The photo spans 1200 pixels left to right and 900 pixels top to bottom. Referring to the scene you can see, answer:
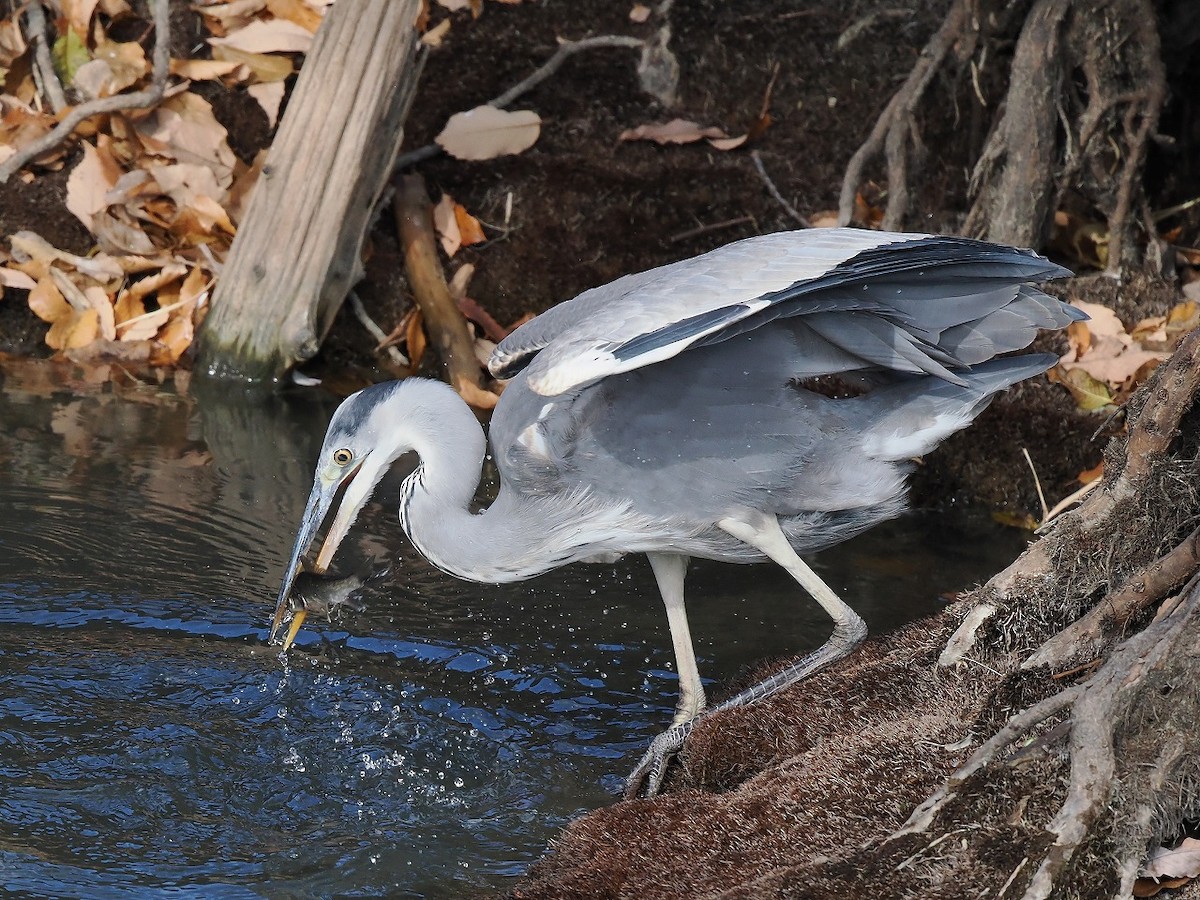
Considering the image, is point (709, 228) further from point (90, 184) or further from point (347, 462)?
point (347, 462)

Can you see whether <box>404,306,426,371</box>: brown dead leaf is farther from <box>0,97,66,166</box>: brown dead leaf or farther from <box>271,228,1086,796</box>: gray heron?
<box>271,228,1086,796</box>: gray heron

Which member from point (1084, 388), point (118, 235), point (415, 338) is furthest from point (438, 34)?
point (1084, 388)

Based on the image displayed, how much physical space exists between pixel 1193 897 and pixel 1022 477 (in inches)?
125

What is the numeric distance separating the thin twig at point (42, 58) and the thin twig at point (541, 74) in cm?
166

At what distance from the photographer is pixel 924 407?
13.0 ft

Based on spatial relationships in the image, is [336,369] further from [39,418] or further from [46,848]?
[46,848]

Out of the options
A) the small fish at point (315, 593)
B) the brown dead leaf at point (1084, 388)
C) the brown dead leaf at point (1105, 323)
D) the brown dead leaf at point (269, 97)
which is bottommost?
the brown dead leaf at point (1084, 388)

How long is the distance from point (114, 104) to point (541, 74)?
1989 millimetres

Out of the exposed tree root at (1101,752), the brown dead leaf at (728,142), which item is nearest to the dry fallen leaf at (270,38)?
the brown dead leaf at (728,142)

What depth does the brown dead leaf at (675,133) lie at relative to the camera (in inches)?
277

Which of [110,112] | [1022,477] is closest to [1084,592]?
[1022,477]

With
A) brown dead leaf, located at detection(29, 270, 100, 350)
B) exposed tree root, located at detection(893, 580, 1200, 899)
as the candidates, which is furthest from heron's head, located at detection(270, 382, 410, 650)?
brown dead leaf, located at detection(29, 270, 100, 350)

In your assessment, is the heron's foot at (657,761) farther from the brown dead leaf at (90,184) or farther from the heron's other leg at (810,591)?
the brown dead leaf at (90,184)

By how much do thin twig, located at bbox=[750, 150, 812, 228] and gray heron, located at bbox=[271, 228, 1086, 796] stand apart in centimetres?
237
